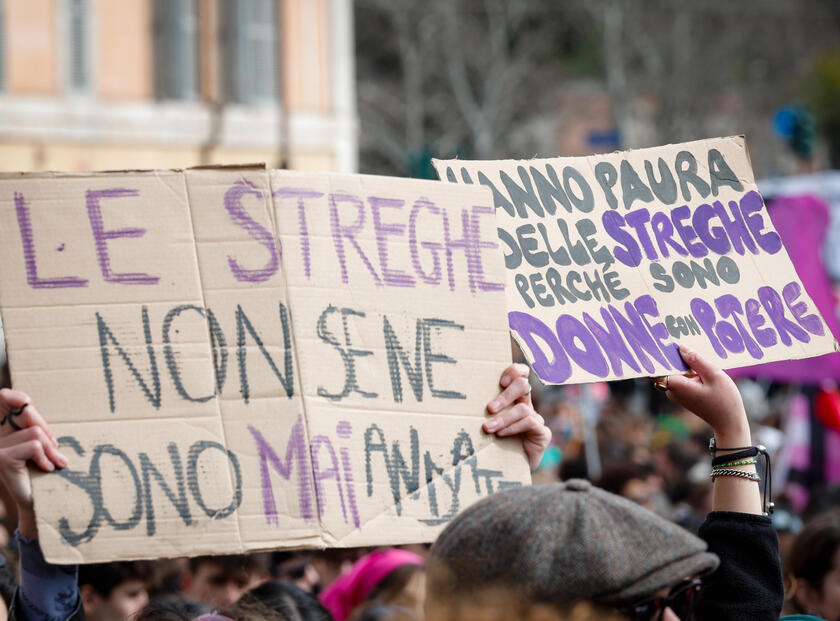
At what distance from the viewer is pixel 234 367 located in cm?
255

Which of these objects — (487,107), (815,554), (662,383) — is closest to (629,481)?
(815,554)

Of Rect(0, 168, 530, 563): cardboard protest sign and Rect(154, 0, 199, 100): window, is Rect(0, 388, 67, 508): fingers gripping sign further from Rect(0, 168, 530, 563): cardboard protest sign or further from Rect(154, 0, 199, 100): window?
Rect(154, 0, 199, 100): window

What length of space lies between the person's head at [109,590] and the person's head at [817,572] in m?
2.18

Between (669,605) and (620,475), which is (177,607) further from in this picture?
(620,475)

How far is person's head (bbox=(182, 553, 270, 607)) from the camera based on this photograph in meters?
4.90

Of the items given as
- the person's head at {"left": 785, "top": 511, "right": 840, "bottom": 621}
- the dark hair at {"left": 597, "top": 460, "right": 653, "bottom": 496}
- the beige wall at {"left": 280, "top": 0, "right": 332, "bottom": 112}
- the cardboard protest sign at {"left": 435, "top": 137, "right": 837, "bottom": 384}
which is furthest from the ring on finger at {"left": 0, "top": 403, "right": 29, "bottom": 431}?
the beige wall at {"left": 280, "top": 0, "right": 332, "bottom": 112}

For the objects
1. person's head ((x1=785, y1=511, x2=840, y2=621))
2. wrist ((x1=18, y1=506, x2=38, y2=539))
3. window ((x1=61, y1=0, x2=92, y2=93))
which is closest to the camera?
wrist ((x1=18, y1=506, x2=38, y2=539))

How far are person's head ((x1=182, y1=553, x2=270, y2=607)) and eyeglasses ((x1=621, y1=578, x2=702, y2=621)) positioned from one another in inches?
121

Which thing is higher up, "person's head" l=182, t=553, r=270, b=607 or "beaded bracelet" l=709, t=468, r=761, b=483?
"beaded bracelet" l=709, t=468, r=761, b=483

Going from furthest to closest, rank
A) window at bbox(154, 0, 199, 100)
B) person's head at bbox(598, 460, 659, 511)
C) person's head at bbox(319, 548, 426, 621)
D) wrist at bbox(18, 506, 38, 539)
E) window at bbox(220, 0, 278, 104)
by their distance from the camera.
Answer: window at bbox(220, 0, 278, 104), window at bbox(154, 0, 199, 100), person's head at bbox(598, 460, 659, 511), person's head at bbox(319, 548, 426, 621), wrist at bbox(18, 506, 38, 539)

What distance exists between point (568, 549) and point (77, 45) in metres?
16.5

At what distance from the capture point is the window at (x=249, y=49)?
711 inches

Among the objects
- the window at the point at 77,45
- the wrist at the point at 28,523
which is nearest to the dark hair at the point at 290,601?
the wrist at the point at 28,523

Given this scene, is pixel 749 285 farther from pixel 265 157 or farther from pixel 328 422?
pixel 265 157
